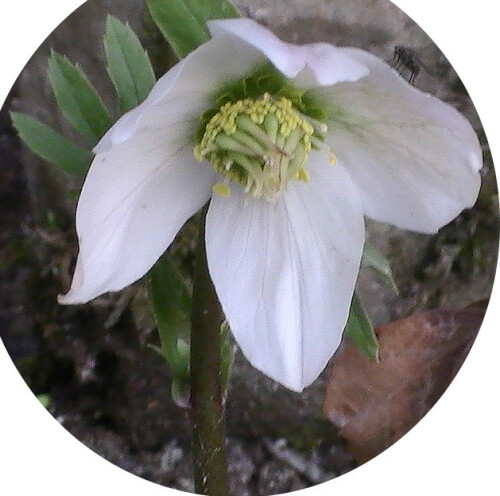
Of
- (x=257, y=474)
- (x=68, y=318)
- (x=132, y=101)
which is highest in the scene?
(x=132, y=101)

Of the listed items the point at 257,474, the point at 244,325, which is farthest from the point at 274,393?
the point at 244,325

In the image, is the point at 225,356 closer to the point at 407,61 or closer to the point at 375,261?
the point at 375,261

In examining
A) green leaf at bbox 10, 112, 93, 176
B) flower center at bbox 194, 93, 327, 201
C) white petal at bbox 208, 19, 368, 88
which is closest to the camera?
white petal at bbox 208, 19, 368, 88

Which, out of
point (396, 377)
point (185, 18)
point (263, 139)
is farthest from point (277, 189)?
point (396, 377)

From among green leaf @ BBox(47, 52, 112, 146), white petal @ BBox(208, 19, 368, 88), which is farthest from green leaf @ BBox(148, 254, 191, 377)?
white petal @ BBox(208, 19, 368, 88)

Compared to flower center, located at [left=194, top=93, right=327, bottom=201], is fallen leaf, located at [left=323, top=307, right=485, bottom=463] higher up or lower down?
lower down

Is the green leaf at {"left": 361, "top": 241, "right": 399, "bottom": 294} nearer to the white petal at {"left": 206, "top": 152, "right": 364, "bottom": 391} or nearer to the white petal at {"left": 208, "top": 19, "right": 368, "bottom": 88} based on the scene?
the white petal at {"left": 206, "top": 152, "right": 364, "bottom": 391}

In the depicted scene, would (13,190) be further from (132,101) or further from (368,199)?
(368,199)
